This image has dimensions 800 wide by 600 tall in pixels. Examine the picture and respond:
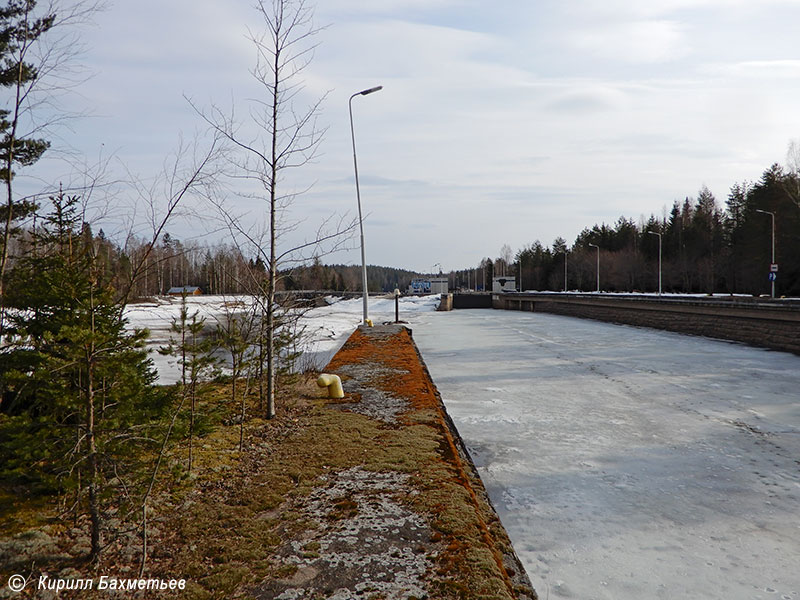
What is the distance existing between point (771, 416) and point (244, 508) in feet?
35.3

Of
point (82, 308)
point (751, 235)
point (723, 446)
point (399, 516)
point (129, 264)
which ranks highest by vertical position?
point (751, 235)

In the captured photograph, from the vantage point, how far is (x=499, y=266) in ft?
506

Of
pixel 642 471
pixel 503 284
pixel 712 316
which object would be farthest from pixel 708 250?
pixel 642 471

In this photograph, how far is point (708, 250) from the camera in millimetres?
62188

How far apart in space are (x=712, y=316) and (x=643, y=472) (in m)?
22.5

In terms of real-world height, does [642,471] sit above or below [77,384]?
below

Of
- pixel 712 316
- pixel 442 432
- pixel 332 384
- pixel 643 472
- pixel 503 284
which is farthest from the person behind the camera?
pixel 503 284

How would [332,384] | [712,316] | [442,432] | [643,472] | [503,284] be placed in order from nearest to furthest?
[643,472] → [442,432] → [332,384] → [712,316] → [503,284]

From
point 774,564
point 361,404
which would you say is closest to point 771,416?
point 774,564

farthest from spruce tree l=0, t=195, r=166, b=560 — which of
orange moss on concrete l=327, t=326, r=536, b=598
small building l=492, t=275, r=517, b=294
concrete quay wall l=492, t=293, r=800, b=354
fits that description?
small building l=492, t=275, r=517, b=294

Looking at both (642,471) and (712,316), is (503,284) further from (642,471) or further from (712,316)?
(642,471)

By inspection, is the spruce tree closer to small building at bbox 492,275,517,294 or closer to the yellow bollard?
the yellow bollard

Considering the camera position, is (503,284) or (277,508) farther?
(503,284)

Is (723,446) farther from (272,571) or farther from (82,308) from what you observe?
(82,308)
